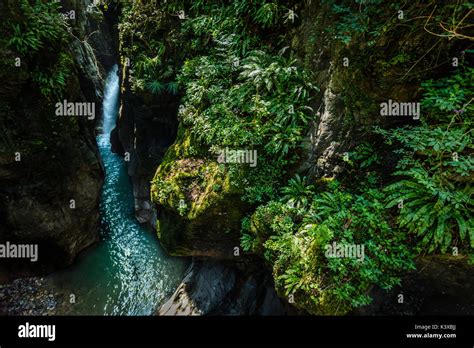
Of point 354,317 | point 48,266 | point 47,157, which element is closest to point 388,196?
point 354,317

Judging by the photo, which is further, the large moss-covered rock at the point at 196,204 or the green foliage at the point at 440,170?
the large moss-covered rock at the point at 196,204

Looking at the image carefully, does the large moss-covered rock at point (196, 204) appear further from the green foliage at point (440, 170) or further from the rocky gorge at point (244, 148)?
the green foliage at point (440, 170)

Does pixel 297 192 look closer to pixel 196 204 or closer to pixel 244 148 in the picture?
pixel 244 148

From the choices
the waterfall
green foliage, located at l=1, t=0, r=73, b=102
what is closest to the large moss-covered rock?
green foliage, located at l=1, t=0, r=73, b=102

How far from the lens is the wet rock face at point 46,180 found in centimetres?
949

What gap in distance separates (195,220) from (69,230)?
21.8 feet
